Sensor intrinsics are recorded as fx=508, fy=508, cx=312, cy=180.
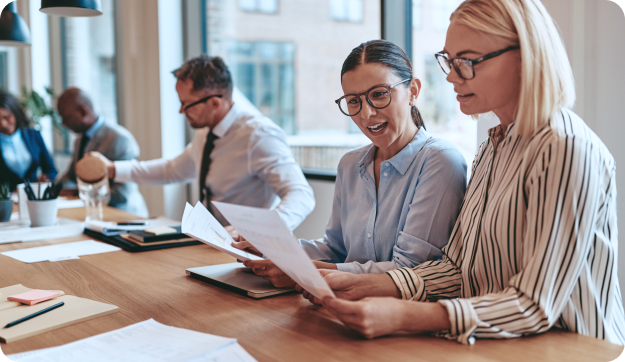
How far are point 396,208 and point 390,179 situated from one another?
9 centimetres

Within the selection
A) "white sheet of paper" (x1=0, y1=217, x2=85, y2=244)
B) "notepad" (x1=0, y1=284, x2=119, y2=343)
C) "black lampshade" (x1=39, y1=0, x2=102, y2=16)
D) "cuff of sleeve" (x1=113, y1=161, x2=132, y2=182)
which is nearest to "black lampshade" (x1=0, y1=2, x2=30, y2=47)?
"black lampshade" (x1=39, y1=0, x2=102, y2=16)

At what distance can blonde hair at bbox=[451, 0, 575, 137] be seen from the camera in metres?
0.97

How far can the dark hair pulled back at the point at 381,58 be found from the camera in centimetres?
144

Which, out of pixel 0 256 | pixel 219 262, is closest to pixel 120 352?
pixel 219 262

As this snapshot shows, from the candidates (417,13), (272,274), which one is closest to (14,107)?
(417,13)

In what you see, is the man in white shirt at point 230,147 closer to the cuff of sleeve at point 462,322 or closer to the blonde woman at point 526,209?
the blonde woman at point 526,209

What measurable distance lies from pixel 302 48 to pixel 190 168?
1444 mm

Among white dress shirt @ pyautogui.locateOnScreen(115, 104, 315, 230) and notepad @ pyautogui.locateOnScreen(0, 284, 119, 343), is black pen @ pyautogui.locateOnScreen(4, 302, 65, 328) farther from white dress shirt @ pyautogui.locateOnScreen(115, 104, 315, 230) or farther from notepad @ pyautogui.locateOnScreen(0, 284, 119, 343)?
white dress shirt @ pyautogui.locateOnScreen(115, 104, 315, 230)

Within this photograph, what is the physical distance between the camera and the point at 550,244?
0.88m

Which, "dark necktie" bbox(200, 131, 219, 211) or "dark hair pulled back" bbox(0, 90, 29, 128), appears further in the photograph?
"dark hair pulled back" bbox(0, 90, 29, 128)

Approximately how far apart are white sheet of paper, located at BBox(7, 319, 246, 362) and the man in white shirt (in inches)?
52.9

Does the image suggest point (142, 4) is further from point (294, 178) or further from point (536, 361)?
point (536, 361)

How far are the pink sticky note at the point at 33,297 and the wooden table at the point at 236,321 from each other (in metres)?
0.07

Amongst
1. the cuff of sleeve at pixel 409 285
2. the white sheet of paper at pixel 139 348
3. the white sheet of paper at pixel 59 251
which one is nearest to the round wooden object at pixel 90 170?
the white sheet of paper at pixel 59 251
